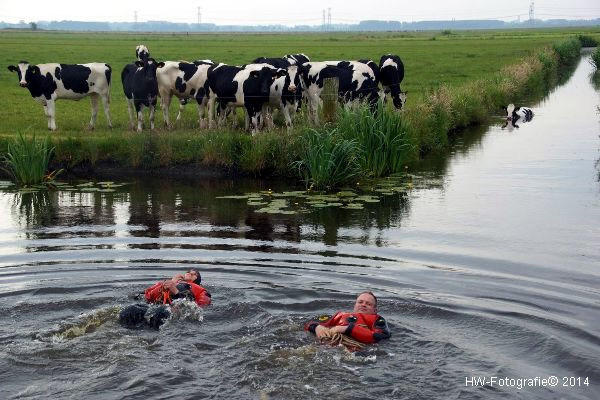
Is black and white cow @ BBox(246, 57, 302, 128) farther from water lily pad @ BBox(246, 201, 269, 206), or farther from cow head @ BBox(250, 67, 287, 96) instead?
water lily pad @ BBox(246, 201, 269, 206)

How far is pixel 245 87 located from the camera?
2109 centimetres

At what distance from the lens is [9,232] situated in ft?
45.6

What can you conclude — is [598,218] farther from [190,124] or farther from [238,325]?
[190,124]

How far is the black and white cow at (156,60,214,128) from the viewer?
74.2 feet

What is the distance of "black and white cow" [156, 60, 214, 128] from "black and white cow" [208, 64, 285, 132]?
61 centimetres

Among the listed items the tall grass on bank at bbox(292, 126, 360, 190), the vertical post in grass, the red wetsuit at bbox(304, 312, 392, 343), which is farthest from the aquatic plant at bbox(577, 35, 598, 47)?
the red wetsuit at bbox(304, 312, 392, 343)

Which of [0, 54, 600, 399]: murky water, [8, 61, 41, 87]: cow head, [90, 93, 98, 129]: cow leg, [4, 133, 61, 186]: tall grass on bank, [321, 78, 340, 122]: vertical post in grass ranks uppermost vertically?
[8, 61, 41, 87]: cow head

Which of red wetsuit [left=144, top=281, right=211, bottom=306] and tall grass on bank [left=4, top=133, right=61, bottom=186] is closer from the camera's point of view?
red wetsuit [left=144, top=281, right=211, bottom=306]

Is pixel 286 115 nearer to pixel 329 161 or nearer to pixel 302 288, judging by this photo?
pixel 329 161

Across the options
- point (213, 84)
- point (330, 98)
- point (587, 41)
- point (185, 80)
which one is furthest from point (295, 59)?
point (587, 41)

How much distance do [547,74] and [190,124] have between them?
102ft

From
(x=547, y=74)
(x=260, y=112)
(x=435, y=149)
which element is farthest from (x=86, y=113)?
(x=547, y=74)

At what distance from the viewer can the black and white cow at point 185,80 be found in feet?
74.2

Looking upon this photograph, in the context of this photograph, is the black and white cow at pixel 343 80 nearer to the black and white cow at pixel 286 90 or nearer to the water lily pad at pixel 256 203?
the black and white cow at pixel 286 90
